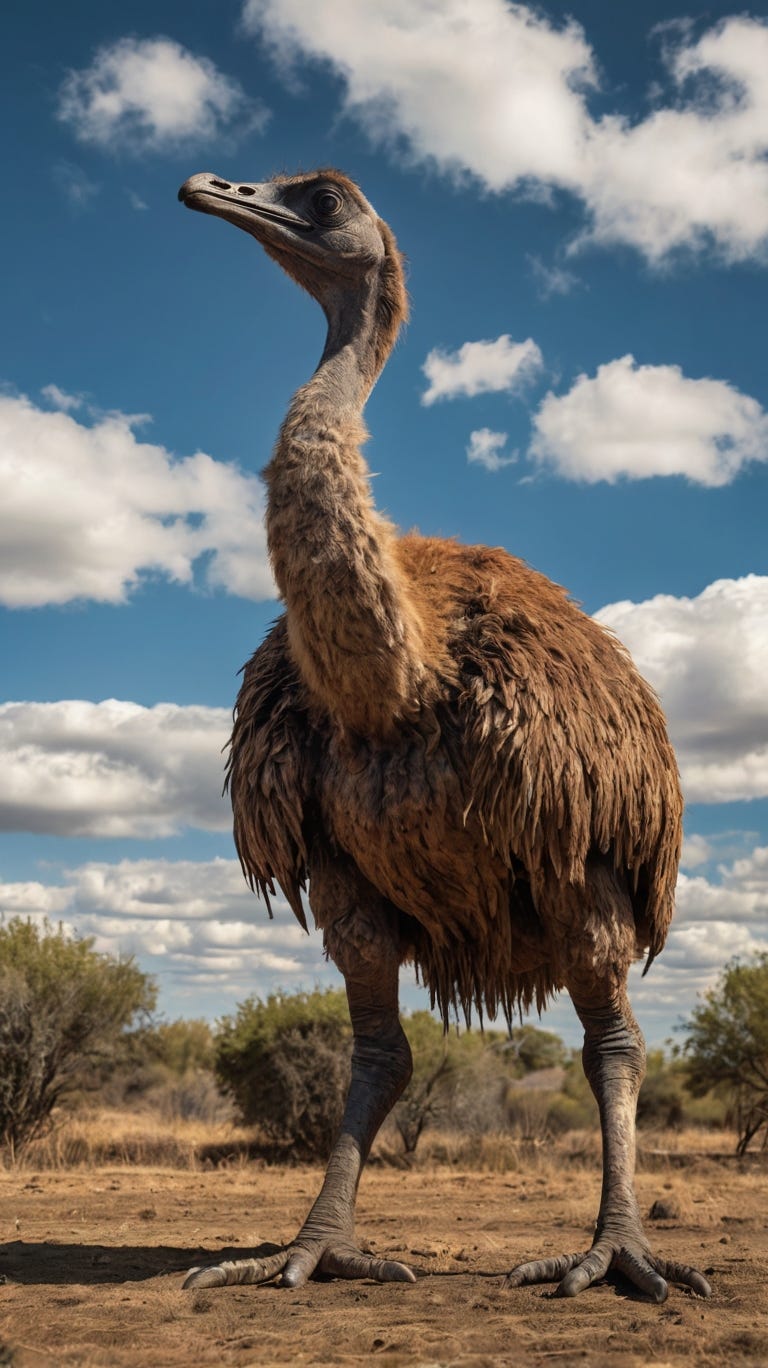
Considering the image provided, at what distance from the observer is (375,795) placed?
6.15 meters

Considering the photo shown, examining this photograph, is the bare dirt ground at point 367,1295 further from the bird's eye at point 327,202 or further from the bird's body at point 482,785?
the bird's eye at point 327,202

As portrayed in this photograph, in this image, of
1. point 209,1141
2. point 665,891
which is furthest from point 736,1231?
point 209,1141

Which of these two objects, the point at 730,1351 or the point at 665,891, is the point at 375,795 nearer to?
the point at 665,891

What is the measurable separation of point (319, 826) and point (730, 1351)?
10.1 feet

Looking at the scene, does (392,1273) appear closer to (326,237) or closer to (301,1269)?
(301,1269)

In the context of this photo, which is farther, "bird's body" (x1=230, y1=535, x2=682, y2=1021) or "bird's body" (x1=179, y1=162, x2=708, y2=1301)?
"bird's body" (x1=230, y1=535, x2=682, y2=1021)

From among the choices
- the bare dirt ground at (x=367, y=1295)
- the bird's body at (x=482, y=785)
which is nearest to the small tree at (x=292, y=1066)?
the bare dirt ground at (x=367, y=1295)

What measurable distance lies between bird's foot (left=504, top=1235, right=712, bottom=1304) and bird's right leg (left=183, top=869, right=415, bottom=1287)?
0.80 m

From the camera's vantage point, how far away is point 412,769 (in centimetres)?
612

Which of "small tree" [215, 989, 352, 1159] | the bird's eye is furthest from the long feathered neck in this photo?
"small tree" [215, 989, 352, 1159]

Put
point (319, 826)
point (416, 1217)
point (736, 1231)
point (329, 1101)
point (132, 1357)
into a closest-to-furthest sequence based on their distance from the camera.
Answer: point (132, 1357), point (319, 826), point (736, 1231), point (416, 1217), point (329, 1101)

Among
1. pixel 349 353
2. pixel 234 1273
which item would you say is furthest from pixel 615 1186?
pixel 349 353

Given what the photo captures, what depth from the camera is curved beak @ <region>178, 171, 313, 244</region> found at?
6.66 m

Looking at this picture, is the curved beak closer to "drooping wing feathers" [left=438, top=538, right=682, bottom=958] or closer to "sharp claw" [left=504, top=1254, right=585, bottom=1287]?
"drooping wing feathers" [left=438, top=538, right=682, bottom=958]
